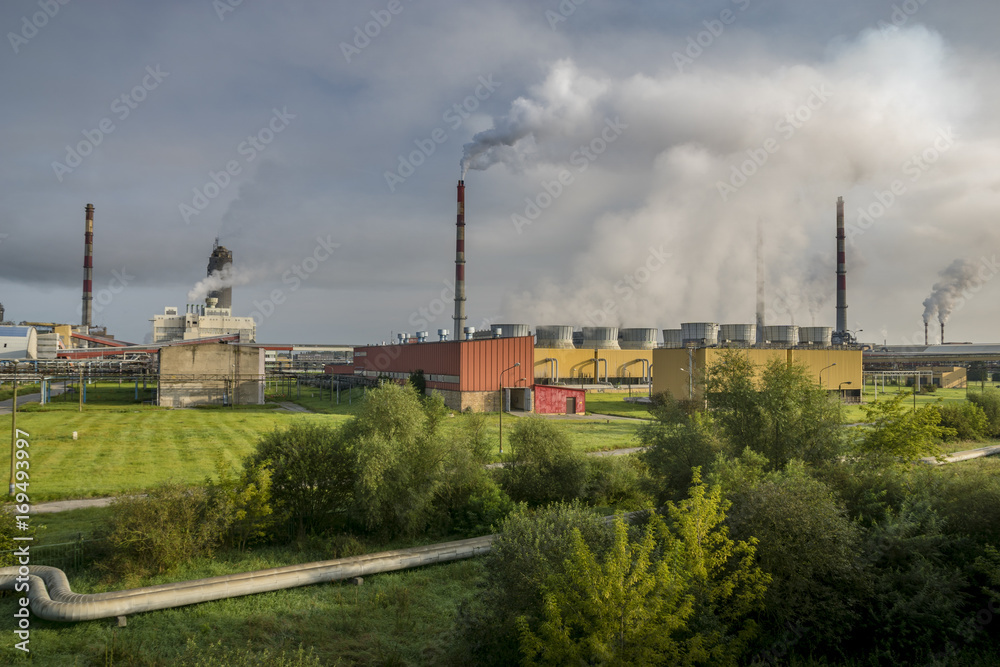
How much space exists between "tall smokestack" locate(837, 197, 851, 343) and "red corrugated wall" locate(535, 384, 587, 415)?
66.7 meters

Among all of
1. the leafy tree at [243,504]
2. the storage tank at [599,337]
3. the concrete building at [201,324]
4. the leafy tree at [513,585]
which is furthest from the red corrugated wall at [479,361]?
the concrete building at [201,324]

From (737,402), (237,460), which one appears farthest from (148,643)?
(737,402)

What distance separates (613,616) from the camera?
885 cm

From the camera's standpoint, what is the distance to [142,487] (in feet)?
73.2

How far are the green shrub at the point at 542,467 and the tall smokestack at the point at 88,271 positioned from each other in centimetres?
10407

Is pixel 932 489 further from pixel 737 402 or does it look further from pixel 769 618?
pixel 769 618

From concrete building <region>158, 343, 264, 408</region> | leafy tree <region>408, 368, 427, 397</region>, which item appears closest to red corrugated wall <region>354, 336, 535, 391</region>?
leafy tree <region>408, 368, 427, 397</region>

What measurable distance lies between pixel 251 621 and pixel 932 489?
18570mm

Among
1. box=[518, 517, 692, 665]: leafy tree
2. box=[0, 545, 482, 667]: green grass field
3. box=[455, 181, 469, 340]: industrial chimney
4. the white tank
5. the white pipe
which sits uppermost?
box=[455, 181, 469, 340]: industrial chimney

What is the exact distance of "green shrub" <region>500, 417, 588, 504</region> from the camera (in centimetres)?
2220

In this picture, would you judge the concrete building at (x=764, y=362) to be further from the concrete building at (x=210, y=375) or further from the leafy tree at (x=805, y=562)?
the concrete building at (x=210, y=375)

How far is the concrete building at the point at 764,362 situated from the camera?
56.5 m

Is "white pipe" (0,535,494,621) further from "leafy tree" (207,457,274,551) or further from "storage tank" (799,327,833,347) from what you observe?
"storage tank" (799,327,833,347)

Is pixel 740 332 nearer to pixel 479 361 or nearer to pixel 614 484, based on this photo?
pixel 479 361
